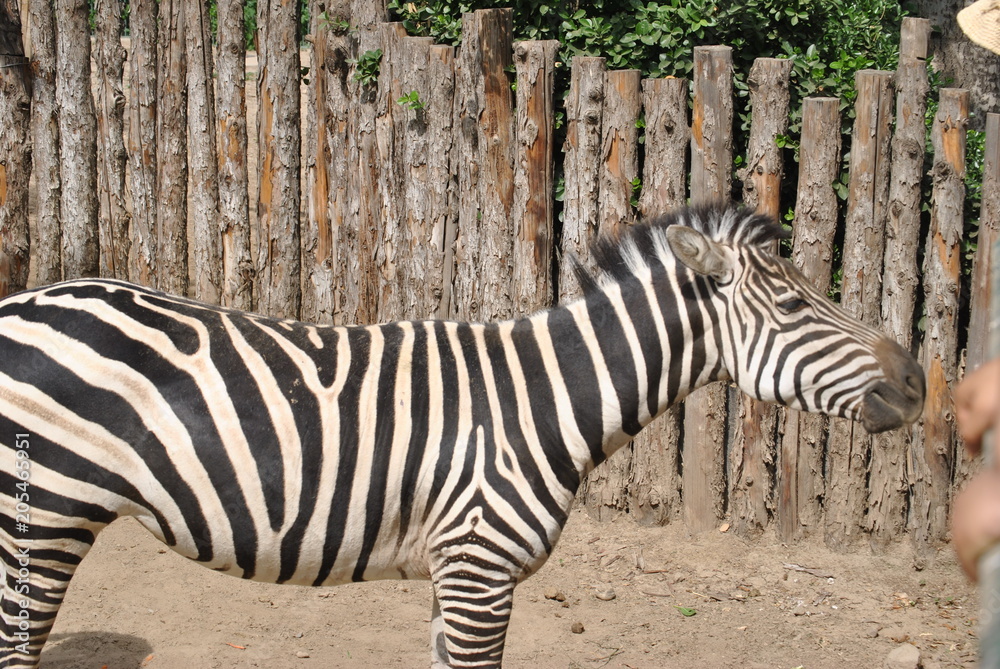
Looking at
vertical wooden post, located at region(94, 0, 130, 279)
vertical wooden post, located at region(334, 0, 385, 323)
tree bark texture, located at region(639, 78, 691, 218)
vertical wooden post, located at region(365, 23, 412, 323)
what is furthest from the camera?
vertical wooden post, located at region(94, 0, 130, 279)

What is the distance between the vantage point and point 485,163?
6.09 meters

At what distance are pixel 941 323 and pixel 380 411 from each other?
3566 millimetres

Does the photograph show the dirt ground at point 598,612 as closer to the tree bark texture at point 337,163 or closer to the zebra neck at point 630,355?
the zebra neck at point 630,355

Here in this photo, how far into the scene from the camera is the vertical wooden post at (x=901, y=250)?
5391 mm

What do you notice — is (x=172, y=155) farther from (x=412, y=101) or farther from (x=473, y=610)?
(x=473, y=610)

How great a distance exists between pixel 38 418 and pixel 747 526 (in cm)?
417

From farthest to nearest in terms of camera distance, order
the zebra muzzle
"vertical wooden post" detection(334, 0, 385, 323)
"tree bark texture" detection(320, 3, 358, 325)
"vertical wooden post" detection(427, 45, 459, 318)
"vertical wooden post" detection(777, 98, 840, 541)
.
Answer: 1. "tree bark texture" detection(320, 3, 358, 325)
2. "vertical wooden post" detection(334, 0, 385, 323)
3. "vertical wooden post" detection(427, 45, 459, 318)
4. "vertical wooden post" detection(777, 98, 840, 541)
5. the zebra muzzle

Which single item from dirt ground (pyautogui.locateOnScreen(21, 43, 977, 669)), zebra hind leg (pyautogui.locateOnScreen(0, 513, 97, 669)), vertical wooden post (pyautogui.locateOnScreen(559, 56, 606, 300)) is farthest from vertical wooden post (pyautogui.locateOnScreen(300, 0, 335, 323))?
zebra hind leg (pyautogui.locateOnScreen(0, 513, 97, 669))

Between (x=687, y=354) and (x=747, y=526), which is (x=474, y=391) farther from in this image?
(x=747, y=526)

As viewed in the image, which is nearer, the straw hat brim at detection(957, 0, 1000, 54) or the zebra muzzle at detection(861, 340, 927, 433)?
the straw hat brim at detection(957, 0, 1000, 54)

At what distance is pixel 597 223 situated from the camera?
19.6ft

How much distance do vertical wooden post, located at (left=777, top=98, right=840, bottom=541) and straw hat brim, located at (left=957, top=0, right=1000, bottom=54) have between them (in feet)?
8.33

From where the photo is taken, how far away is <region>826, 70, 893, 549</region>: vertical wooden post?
5469mm

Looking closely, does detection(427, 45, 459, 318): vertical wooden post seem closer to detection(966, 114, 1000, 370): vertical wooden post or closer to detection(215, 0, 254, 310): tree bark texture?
detection(215, 0, 254, 310): tree bark texture
